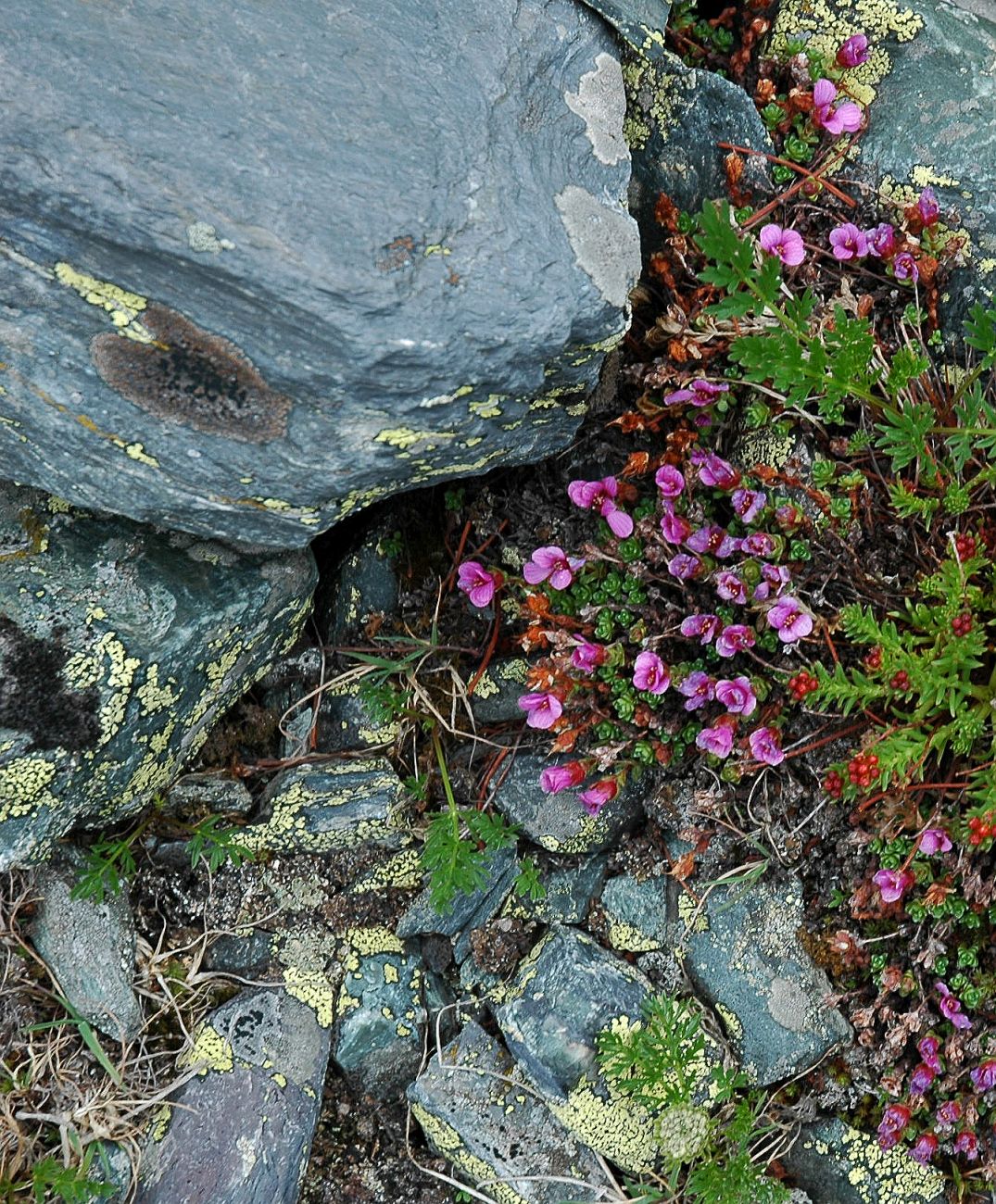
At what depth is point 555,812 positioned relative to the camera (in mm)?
4191

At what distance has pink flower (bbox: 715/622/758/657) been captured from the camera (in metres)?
3.79

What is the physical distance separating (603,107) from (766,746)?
7.36ft

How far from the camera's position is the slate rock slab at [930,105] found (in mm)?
3955

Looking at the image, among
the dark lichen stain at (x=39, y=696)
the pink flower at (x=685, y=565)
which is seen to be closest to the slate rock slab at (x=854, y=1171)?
the pink flower at (x=685, y=565)

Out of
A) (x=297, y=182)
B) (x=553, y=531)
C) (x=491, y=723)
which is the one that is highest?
(x=297, y=182)

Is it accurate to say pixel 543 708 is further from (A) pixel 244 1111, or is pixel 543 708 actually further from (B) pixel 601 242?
(A) pixel 244 1111

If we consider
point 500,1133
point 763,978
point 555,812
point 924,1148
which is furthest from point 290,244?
point 924,1148

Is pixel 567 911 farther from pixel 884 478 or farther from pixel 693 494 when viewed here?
pixel 884 478

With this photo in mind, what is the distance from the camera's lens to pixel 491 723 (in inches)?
172

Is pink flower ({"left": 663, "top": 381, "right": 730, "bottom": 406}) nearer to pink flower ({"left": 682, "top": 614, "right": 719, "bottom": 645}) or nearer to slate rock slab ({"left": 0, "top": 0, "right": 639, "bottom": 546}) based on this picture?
slate rock slab ({"left": 0, "top": 0, "right": 639, "bottom": 546})

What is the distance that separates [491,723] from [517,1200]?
1848 millimetres

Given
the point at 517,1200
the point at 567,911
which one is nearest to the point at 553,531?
the point at 567,911

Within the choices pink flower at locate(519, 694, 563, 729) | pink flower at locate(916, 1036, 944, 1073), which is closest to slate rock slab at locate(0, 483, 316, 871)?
pink flower at locate(519, 694, 563, 729)

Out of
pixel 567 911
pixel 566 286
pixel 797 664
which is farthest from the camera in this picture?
pixel 567 911
